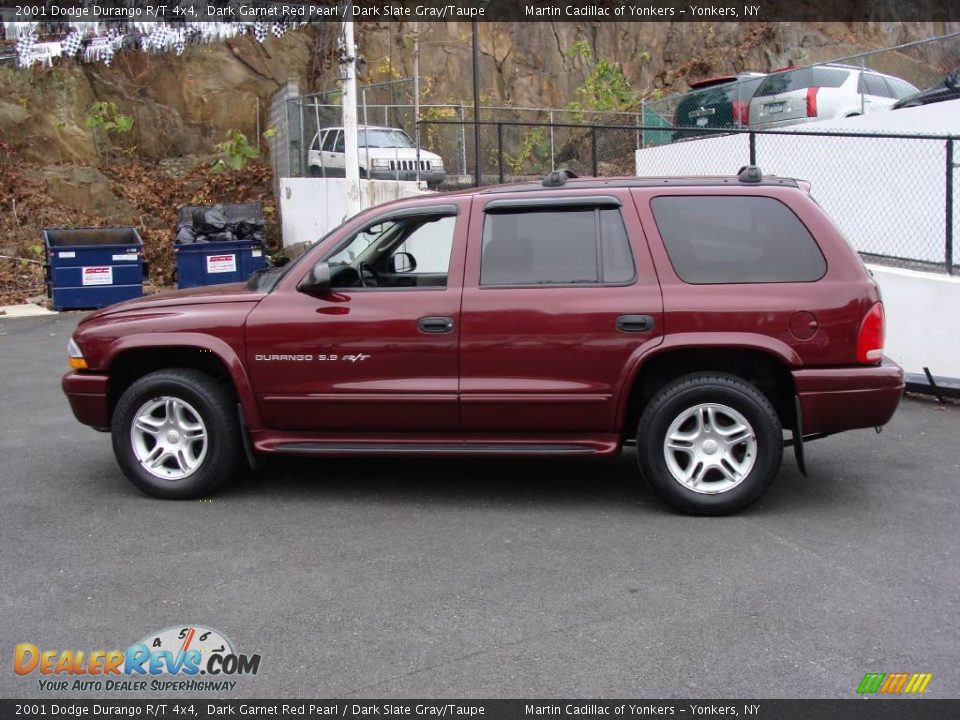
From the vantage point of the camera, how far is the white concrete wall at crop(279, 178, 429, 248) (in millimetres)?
16422

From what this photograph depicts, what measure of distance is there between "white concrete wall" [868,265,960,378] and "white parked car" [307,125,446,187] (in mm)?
10725

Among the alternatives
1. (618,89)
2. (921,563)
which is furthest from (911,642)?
(618,89)

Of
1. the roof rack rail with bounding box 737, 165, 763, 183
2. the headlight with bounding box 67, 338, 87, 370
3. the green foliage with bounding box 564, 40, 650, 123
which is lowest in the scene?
the headlight with bounding box 67, 338, 87, 370

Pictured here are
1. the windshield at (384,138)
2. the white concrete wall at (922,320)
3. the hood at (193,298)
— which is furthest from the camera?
the windshield at (384,138)

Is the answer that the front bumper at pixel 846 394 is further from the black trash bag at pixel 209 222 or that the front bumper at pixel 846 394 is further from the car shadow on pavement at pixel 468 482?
the black trash bag at pixel 209 222

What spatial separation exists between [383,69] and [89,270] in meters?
14.8

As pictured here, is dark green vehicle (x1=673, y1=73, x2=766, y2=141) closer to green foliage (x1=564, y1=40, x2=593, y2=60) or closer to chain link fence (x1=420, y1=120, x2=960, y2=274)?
chain link fence (x1=420, y1=120, x2=960, y2=274)

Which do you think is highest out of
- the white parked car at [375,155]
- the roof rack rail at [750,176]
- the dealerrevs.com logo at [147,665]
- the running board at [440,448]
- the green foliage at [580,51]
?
the green foliage at [580,51]

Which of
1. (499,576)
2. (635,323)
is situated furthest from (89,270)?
(499,576)

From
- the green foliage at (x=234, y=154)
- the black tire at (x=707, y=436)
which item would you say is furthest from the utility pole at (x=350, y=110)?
the black tire at (x=707, y=436)

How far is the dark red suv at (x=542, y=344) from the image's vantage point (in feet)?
18.1

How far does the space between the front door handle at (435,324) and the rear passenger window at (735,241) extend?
1283 millimetres

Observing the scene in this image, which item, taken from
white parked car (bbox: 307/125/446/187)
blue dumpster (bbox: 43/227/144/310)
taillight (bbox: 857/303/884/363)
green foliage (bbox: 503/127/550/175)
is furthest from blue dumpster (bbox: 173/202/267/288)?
taillight (bbox: 857/303/884/363)

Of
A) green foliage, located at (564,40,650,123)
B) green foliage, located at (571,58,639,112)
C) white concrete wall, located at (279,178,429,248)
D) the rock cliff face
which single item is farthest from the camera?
green foliage, located at (571,58,639,112)
